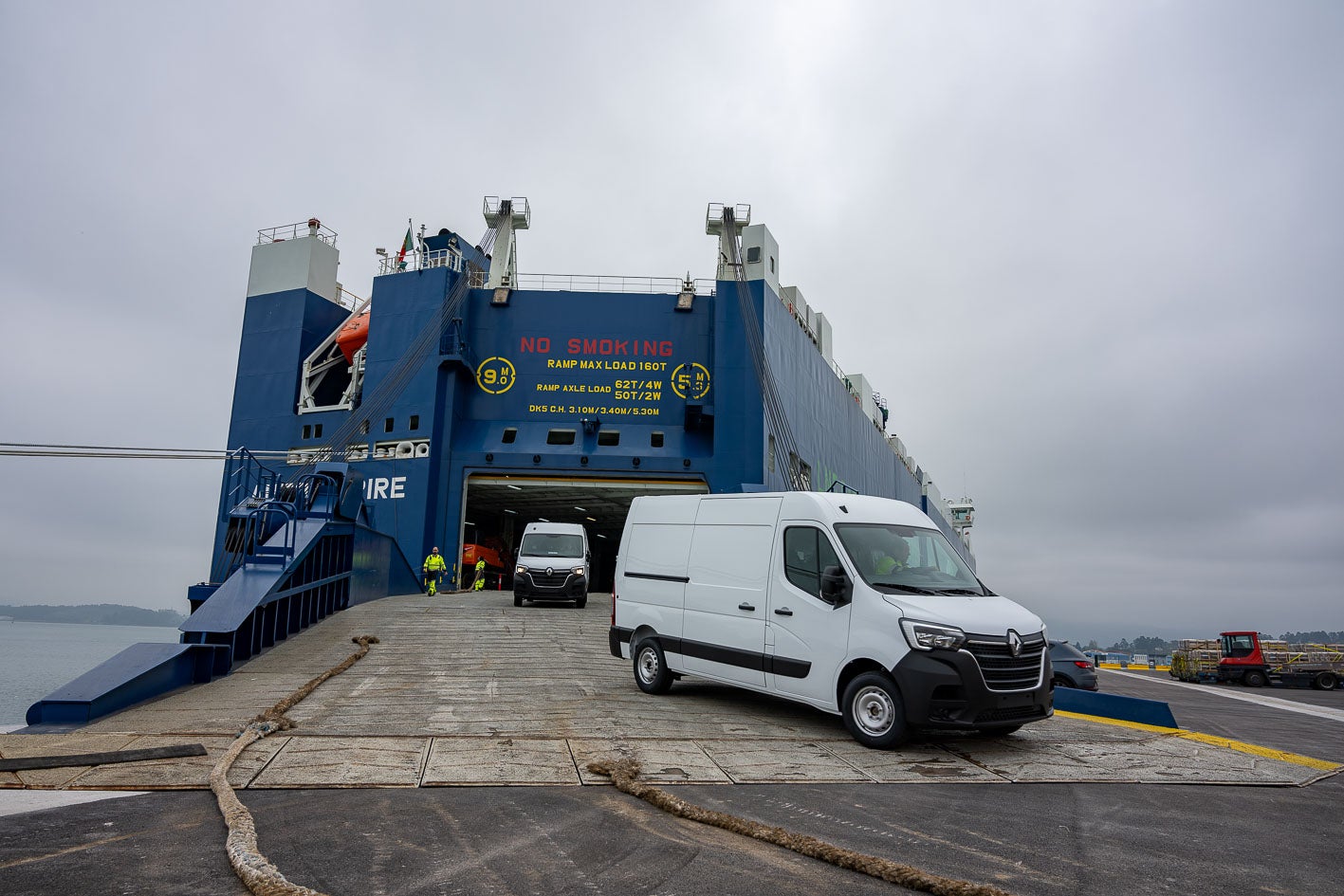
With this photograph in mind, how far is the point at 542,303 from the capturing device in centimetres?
3078

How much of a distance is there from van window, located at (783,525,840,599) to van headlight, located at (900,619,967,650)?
3.35ft

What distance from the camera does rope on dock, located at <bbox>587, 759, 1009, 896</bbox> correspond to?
3.50 metres

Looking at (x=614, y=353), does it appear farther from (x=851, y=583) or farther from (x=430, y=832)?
(x=430, y=832)

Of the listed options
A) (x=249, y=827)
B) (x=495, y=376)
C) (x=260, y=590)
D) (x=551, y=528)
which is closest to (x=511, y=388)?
(x=495, y=376)

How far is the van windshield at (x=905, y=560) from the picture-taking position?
7.23m

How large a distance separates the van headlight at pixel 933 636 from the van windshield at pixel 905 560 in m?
0.54

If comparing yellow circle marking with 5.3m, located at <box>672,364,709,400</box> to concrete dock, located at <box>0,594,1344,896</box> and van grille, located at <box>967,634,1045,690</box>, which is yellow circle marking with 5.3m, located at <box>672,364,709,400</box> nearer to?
concrete dock, located at <box>0,594,1344,896</box>

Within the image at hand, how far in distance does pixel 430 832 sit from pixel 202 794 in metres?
1.78

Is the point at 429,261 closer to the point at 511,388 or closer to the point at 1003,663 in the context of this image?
the point at 511,388

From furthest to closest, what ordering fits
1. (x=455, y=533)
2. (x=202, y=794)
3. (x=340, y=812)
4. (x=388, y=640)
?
(x=455, y=533) < (x=388, y=640) < (x=202, y=794) < (x=340, y=812)

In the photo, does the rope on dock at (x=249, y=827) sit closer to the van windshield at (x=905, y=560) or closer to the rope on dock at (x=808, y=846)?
the rope on dock at (x=808, y=846)

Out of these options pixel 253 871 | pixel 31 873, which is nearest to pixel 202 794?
pixel 31 873

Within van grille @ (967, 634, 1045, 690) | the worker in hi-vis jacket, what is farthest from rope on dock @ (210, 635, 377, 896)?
the worker in hi-vis jacket

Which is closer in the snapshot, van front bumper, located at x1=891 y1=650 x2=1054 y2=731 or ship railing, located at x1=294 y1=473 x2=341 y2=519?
van front bumper, located at x1=891 y1=650 x2=1054 y2=731
